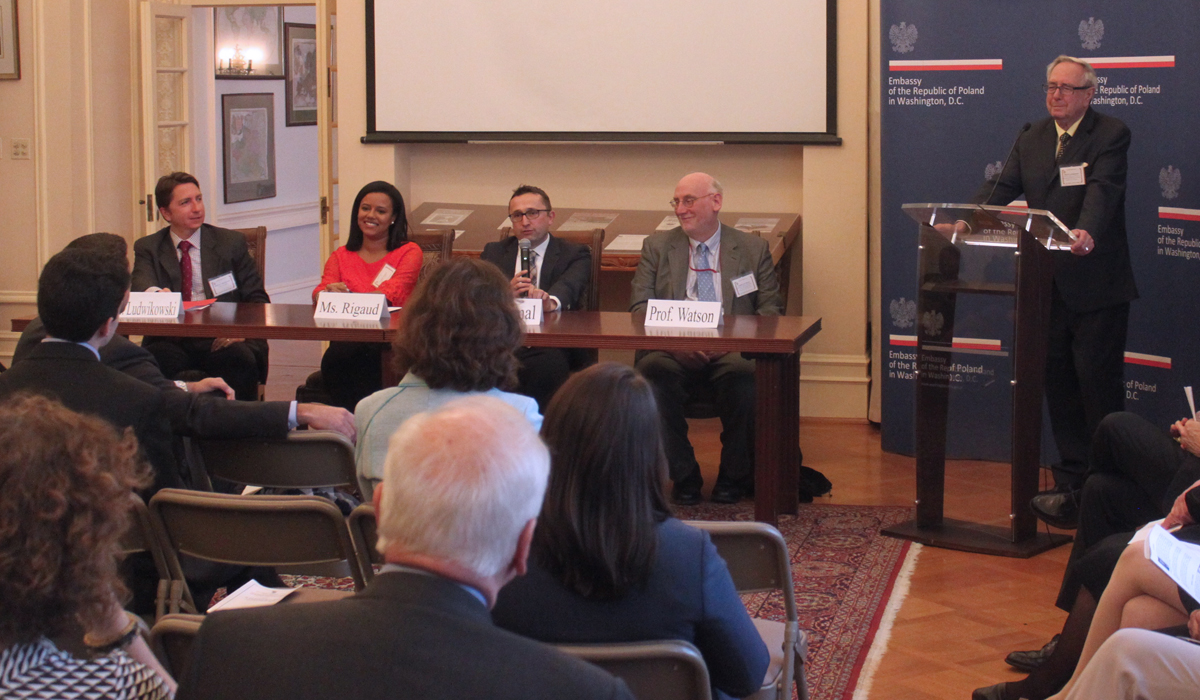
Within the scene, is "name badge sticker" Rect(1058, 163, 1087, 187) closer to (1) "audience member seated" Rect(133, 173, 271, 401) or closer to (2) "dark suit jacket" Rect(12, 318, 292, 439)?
(2) "dark suit jacket" Rect(12, 318, 292, 439)

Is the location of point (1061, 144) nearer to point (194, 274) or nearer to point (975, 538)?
point (975, 538)

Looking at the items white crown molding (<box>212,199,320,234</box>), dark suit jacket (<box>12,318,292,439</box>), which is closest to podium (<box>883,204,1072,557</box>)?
dark suit jacket (<box>12,318,292,439</box>)

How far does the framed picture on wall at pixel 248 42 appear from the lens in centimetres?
966

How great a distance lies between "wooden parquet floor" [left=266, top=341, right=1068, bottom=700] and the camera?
3051 mm

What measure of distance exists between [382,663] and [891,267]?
15.6ft

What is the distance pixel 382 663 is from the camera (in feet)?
3.51

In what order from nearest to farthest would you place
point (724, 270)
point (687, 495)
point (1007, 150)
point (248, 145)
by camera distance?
point (687, 495) → point (724, 270) → point (1007, 150) → point (248, 145)

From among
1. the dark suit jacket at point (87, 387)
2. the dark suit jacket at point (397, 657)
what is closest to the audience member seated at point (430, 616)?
the dark suit jacket at point (397, 657)

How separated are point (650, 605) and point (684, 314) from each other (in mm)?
2665

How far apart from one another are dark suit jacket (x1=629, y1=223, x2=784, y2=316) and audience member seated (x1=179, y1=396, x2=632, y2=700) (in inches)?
149

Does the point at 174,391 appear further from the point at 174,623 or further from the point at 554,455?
the point at 554,455

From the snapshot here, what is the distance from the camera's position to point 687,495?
470cm

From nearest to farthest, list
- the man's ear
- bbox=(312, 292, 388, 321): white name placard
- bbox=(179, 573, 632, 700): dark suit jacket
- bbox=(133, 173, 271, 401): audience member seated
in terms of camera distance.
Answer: bbox=(179, 573, 632, 700): dark suit jacket, the man's ear, bbox=(312, 292, 388, 321): white name placard, bbox=(133, 173, 271, 401): audience member seated

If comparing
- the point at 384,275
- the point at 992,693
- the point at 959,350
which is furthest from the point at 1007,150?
the point at 992,693
